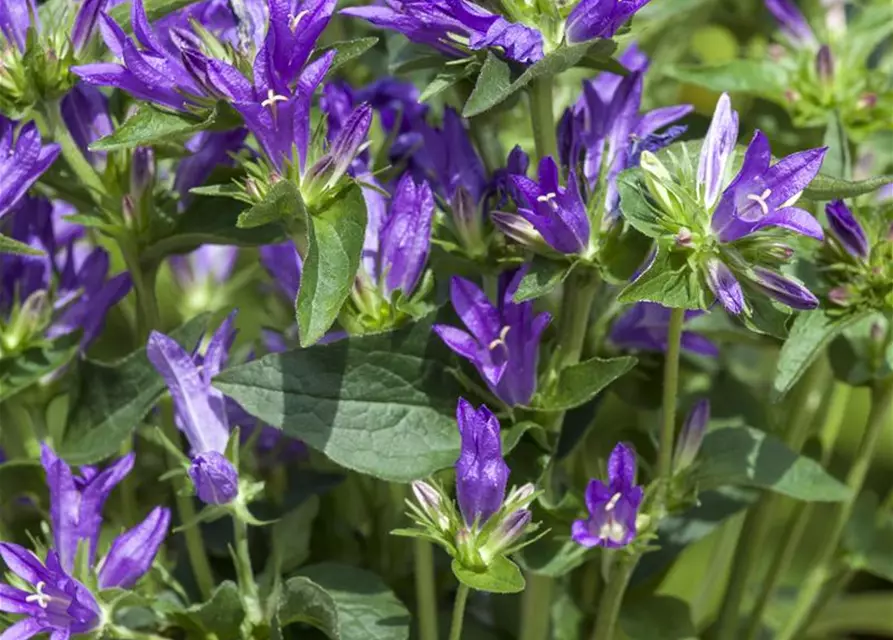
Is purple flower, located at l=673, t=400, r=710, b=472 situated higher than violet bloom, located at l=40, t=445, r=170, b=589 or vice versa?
purple flower, located at l=673, t=400, r=710, b=472

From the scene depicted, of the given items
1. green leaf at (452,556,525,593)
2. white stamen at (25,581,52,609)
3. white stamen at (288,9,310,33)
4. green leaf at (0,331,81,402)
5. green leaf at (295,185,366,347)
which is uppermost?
white stamen at (288,9,310,33)

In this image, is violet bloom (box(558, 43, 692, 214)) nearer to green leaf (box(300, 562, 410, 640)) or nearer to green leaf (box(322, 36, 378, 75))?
green leaf (box(322, 36, 378, 75))

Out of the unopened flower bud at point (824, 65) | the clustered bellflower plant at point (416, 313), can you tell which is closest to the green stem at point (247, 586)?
the clustered bellflower plant at point (416, 313)

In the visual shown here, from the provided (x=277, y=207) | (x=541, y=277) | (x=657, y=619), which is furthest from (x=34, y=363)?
(x=657, y=619)

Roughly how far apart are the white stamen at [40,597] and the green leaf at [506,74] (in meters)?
0.37

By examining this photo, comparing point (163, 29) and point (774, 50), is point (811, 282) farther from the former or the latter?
point (163, 29)

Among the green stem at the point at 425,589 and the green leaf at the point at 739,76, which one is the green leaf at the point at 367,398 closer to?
the green stem at the point at 425,589

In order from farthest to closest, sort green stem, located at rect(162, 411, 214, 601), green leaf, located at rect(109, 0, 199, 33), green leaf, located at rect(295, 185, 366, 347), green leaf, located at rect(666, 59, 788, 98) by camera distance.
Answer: green leaf, located at rect(666, 59, 788, 98) < green stem, located at rect(162, 411, 214, 601) < green leaf, located at rect(109, 0, 199, 33) < green leaf, located at rect(295, 185, 366, 347)

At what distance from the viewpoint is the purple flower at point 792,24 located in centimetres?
110

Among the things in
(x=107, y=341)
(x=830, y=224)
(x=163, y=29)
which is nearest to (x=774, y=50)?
(x=830, y=224)

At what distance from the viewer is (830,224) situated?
82cm

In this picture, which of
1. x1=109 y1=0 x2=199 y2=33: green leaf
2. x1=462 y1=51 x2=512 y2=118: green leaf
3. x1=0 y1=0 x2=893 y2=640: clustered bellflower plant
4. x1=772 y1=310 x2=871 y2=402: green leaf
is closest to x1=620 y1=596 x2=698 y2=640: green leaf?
x1=0 y1=0 x2=893 y2=640: clustered bellflower plant

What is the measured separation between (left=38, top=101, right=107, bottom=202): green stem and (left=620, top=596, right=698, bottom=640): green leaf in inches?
19.6

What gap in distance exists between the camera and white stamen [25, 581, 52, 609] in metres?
0.73
